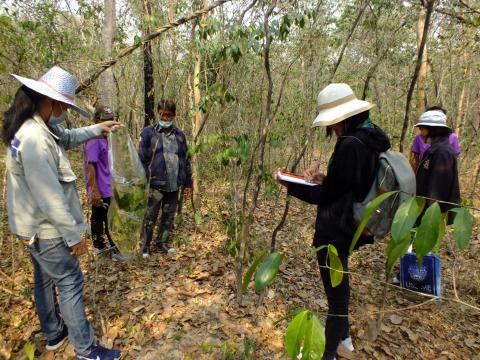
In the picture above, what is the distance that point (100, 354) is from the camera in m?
2.12

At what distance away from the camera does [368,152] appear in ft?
5.88

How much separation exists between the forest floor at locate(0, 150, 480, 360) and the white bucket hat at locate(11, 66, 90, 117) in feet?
4.27

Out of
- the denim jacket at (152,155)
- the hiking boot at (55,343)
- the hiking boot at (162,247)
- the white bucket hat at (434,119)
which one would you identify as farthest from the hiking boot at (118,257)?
the white bucket hat at (434,119)

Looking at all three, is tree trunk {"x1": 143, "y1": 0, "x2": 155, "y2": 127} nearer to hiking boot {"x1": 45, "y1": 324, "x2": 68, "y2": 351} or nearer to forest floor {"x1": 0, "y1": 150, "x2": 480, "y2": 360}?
forest floor {"x1": 0, "y1": 150, "x2": 480, "y2": 360}

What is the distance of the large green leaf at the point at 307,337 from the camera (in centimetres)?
73

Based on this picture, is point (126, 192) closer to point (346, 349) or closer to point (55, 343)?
point (55, 343)

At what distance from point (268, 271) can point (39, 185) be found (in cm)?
148

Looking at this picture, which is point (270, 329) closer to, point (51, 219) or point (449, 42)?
point (51, 219)

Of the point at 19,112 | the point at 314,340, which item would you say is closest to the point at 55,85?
the point at 19,112

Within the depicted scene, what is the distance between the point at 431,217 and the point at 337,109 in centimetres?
127

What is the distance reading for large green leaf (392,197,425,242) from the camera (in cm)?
78

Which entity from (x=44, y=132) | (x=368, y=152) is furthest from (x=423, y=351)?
(x=44, y=132)

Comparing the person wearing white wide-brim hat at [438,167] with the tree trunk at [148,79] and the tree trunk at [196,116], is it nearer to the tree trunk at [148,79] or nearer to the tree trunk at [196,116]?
the tree trunk at [196,116]

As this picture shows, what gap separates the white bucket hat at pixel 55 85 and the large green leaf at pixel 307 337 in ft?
5.86
